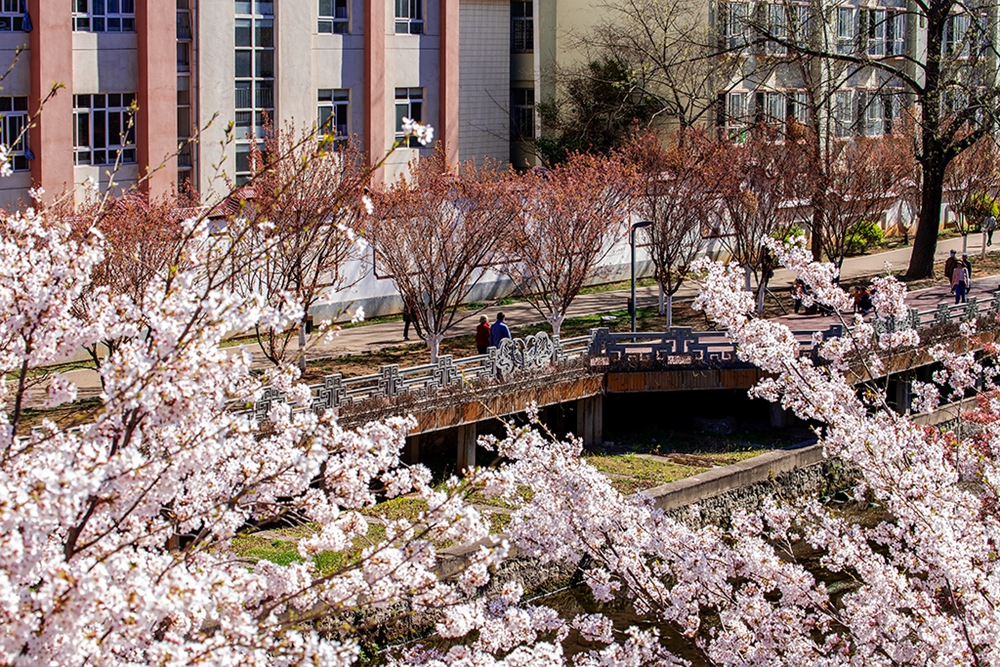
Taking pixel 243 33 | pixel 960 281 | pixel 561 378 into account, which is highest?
pixel 243 33

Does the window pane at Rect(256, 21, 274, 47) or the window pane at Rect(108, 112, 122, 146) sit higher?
the window pane at Rect(256, 21, 274, 47)

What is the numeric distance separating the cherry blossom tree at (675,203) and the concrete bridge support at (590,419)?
18.0 ft

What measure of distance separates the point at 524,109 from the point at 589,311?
13.8m

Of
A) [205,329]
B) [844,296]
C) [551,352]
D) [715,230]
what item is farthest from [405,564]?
[715,230]

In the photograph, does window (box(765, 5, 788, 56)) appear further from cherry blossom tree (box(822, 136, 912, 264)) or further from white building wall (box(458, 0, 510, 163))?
white building wall (box(458, 0, 510, 163))

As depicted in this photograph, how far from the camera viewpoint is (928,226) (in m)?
42.6

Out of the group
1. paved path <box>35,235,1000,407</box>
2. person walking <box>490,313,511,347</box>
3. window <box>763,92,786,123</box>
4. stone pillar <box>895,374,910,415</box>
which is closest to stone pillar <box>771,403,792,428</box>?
stone pillar <box>895,374,910,415</box>

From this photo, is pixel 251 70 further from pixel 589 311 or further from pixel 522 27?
pixel 522 27

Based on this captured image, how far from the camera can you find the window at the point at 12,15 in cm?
2891

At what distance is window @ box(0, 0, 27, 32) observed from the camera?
28906 mm

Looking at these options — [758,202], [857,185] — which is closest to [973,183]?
[857,185]

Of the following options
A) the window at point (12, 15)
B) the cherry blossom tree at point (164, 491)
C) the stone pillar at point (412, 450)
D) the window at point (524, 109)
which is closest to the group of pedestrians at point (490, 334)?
the stone pillar at point (412, 450)

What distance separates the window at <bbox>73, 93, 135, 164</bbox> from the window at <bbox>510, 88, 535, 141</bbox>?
61.1 ft

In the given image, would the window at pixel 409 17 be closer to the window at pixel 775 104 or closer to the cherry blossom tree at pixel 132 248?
the cherry blossom tree at pixel 132 248
